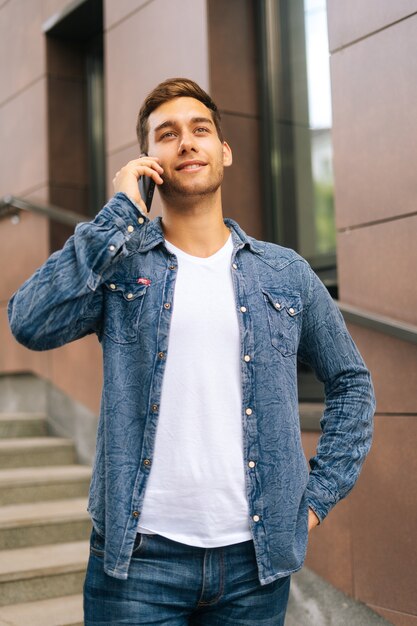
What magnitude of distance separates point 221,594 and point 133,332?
0.65 meters

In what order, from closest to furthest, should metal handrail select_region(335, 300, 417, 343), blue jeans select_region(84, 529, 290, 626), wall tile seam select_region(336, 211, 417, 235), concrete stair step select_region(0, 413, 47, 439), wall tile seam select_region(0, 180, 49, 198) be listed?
1. blue jeans select_region(84, 529, 290, 626)
2. metal handrail select_region(335, 300, 417, 343)
3. wall tile seam select_region(336, 211, 417, 235)
4. concrete stair step select_region(0, 413, 47, 439)
5. wall tile seam select_region(0, 180, 49, 198)

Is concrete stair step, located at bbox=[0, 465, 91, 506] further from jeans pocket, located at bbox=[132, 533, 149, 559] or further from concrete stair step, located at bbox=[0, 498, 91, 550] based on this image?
jeans pocket, located at bbox=[132, 533, 149, 559]

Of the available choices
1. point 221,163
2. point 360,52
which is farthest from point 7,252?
point 221,163

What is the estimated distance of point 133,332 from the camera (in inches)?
77.6

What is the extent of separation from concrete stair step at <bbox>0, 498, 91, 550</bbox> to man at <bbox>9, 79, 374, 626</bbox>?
2.74 meters

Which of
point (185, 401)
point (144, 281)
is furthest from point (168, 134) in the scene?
point (185, 401)

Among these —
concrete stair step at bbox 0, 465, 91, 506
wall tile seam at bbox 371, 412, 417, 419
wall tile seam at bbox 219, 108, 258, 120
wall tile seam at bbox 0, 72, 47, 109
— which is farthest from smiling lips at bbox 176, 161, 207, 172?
wall tile seam at bbox 0, 72, 47, 109

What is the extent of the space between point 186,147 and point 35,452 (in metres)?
3.93

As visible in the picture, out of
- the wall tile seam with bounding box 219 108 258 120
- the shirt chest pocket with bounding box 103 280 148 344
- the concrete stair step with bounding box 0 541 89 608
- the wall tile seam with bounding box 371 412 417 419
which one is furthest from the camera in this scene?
the wall tile seam with bounding box 219 108 258 120

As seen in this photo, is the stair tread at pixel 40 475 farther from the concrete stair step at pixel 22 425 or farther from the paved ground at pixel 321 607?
the paved ground at pixel 321 607

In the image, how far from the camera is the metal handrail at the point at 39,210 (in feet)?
18.7

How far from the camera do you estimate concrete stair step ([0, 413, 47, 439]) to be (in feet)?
19.8

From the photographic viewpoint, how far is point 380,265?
379 cm

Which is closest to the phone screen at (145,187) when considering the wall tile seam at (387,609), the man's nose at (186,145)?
the man's nose at (186,145)
